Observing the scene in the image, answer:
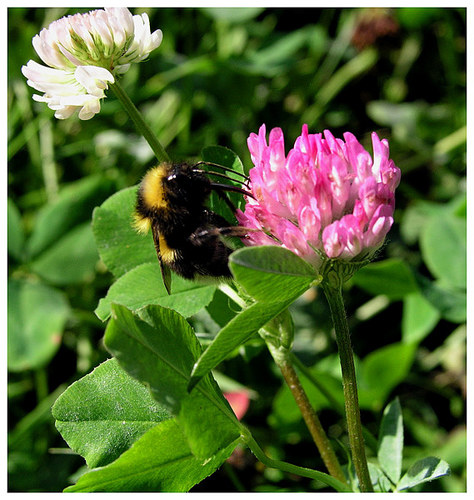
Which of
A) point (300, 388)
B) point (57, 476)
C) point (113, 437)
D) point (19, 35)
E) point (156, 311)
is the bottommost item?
point (57, 476)

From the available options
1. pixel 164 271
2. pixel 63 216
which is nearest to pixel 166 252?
pixel 164 271

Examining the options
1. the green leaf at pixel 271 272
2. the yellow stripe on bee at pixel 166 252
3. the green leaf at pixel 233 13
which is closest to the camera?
the green leaf at pixel 271 272

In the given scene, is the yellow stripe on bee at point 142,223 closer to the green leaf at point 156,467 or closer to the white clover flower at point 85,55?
the white clover flower at point 85,55

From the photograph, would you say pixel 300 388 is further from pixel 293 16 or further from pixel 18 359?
pixel 293 16

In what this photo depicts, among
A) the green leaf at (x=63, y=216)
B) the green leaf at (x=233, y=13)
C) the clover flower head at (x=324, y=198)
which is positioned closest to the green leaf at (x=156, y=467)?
the clover flower head at (x=324, y=198)

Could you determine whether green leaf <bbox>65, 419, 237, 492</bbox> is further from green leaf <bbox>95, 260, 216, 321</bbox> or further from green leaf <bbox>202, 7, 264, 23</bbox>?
green leaf <bbox>202, 7, 264, 23</bbox>
